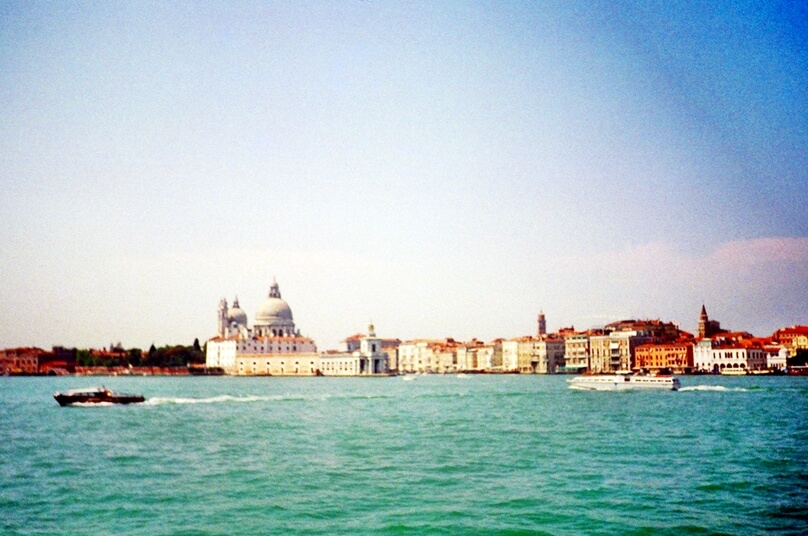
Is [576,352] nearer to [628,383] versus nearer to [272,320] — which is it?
[272,320]

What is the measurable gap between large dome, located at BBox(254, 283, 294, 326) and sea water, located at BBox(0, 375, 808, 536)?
54563mm

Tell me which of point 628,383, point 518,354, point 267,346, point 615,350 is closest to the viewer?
point 628,383

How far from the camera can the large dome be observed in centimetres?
7112

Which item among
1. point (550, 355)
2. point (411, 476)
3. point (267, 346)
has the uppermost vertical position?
point (267, 346)

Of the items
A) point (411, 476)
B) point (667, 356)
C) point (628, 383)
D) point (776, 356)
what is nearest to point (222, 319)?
point (667, 356)

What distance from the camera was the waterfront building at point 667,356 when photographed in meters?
51.1

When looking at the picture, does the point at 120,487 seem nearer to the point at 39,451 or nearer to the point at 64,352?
the point at 39,451

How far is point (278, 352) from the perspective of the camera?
69.0 metres

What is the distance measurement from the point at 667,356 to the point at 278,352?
30.8m

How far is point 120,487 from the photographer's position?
863cm

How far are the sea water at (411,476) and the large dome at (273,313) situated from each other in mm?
54563

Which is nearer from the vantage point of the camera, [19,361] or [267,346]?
[19,361]

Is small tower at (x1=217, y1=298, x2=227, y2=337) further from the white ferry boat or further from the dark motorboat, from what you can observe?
the dark motorboat

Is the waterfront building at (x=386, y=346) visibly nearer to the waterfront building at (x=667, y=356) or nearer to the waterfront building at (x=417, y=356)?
the waterfront building at (x=417, y=356)
